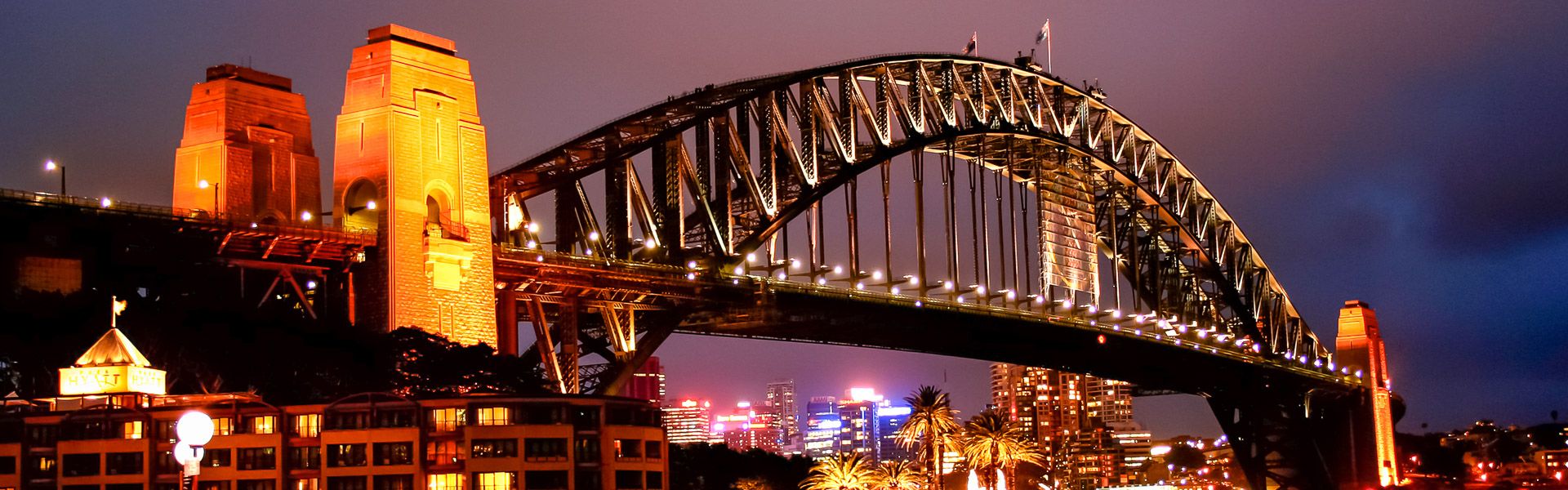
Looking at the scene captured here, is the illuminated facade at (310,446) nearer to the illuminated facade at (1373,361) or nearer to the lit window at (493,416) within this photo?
the lit window at (493,416)

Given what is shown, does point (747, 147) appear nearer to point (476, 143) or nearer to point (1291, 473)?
point (476, 143)

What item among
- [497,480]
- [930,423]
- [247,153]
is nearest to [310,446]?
[497,480]

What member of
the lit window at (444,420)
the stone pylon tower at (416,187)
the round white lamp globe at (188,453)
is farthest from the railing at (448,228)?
the round white lamp globe at (188,453)

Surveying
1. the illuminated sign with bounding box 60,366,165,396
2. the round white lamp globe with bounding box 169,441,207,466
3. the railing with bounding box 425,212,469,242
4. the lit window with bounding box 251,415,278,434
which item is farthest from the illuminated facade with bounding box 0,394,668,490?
the round white lamp globe with bounding box 169,441,207,466

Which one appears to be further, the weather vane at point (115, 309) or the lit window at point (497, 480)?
the lit window at point (497, 480)

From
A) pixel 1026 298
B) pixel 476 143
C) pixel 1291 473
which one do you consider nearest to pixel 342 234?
pixel 476 143

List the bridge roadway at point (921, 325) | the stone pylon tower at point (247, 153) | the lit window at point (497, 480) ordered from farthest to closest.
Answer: the bridge roadway at point (921, 325) < the stone pylon tower at point (247, 153) < the lit window at point (497, 480)
